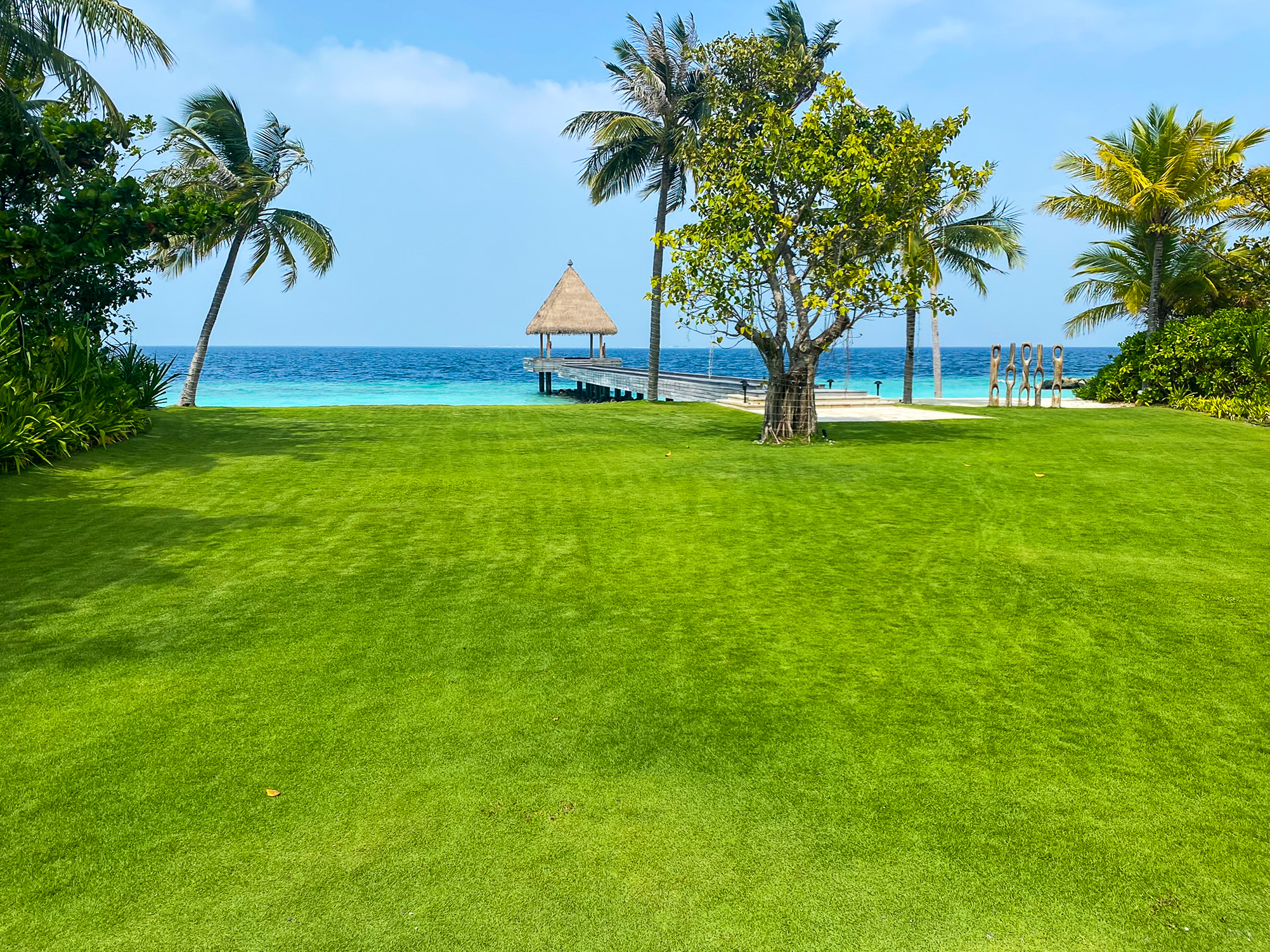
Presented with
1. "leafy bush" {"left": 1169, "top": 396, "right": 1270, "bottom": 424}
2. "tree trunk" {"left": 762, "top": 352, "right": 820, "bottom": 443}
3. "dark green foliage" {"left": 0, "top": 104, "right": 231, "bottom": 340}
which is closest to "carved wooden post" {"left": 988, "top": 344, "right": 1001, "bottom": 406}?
"leafy bush" {"left": 1169, "top": 396, "right": 1270, "bottom": 424}

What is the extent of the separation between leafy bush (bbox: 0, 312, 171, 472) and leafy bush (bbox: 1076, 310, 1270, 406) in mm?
21736

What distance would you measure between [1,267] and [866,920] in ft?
47.6

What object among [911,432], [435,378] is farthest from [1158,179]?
[435,378]

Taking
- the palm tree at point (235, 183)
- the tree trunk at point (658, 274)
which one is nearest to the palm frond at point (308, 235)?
the palm tree at point (235, 183)

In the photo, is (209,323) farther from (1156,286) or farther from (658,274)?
(1156,286)

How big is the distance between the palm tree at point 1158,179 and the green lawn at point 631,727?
59.3 ft

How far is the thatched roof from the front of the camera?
44.6 m

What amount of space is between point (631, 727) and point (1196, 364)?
22711 millimetres

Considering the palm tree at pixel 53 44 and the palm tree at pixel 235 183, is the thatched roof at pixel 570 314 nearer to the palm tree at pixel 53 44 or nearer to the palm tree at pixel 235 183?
the palm tree at pixel 235 183

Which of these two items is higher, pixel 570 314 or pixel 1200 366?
pixel 570 314

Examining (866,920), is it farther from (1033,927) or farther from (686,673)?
(686,673)

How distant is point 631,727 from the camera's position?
4.55 m

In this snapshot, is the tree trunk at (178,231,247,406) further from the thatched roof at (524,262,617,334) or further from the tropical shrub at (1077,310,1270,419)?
the tropical shrub at (1077,310,1270,419)

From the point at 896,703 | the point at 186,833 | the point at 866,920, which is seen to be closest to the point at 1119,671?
the point at 896,703
